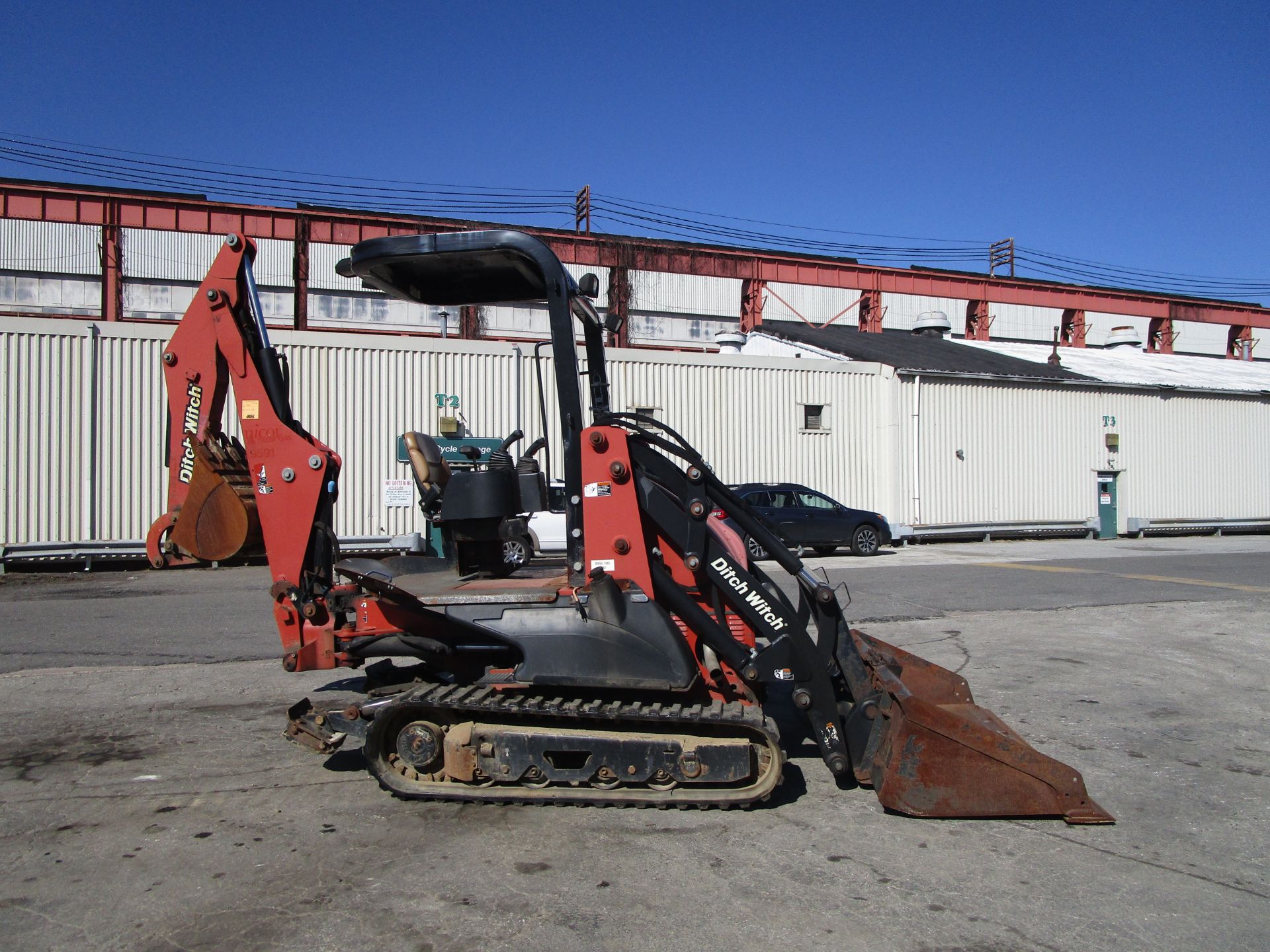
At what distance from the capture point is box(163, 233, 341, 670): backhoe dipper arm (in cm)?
498

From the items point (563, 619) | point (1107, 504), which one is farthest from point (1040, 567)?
point (563, 619)

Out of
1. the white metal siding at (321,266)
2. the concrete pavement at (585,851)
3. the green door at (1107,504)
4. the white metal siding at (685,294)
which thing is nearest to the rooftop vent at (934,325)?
the white metal siding at (685,294)

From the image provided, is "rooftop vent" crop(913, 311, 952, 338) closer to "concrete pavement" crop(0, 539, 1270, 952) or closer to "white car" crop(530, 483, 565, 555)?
"white car" crop(530, 483, 565, 555)

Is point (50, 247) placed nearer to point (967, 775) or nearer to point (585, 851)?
point (585, 851)

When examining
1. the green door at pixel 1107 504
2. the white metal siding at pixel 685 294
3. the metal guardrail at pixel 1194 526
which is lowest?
the metal guardrail at pixel 1194 526

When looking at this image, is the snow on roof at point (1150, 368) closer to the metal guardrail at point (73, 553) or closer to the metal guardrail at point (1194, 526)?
the metal guardrail at point (1194, 526)

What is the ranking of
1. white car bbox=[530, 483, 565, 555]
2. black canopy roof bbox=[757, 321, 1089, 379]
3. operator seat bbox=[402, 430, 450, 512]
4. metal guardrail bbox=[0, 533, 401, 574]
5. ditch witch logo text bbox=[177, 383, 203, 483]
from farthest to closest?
1. black canopy roof bbox=[757, 321, 1089, 379]
2. metal guardrail bbox=[0, 533, 401, 574]
3. white car bbox=[530, 483, 565, 555]
4. operator seat bbox=[402, 430, 450, 512]
5. ditch witch logo text bbox=[177, 383, 203, 483]

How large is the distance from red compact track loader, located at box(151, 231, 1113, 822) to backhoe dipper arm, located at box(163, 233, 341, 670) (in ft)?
0.04

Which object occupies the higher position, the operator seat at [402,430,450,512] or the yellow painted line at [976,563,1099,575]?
the operator seat at [402,430,450,512]

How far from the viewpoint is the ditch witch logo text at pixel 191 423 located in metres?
5.21

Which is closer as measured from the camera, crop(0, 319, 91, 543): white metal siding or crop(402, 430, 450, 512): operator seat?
crop(402, 430, 450, 512): operator seat

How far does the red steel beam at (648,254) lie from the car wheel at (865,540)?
12.5 meters

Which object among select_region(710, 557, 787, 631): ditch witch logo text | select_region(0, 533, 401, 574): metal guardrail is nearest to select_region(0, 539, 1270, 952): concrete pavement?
select_region(710, 557, 787, 631): ditch witch logo text

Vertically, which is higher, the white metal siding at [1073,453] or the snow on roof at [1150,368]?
the snow on roof at [1150,368]
